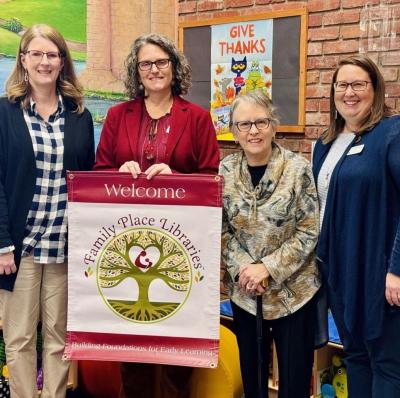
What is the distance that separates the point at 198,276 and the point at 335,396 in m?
1.17

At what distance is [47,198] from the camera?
2357 millimetres

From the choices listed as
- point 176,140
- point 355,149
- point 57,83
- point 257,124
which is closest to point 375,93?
point 355,149

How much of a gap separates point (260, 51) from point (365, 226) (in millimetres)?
1680

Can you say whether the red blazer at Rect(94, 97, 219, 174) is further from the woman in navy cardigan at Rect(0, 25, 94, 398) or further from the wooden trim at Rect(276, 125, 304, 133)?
the wooden trim at Rect(276, 125, 304, 133)

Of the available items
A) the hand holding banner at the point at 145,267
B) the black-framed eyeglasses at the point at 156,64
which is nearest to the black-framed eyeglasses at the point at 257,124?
the hand holding banner at the point at 145,267

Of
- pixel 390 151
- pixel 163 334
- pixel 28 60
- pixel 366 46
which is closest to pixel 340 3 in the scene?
pixel 366 46

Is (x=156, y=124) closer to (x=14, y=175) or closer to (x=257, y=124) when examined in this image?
(x=257, y=124)

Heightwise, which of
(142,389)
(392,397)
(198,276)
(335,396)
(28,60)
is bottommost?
(335,396)

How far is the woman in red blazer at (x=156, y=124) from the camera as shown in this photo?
2.33m

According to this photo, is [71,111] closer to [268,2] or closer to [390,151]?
[390,151]

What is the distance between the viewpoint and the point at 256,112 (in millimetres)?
2107

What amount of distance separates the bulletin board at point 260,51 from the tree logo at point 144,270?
53.8 inches

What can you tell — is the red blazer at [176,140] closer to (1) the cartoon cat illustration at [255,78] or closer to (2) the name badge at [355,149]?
(2) the name badge at [355,149]

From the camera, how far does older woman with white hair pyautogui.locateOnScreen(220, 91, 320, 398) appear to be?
6.90 feet
